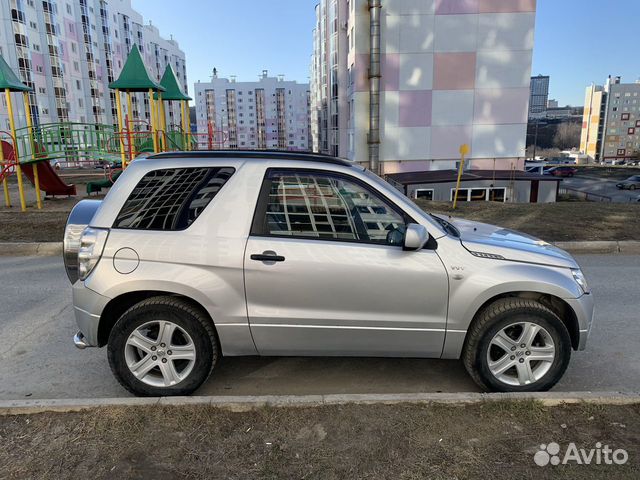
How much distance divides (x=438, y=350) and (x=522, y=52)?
26516mm

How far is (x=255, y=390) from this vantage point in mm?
3498

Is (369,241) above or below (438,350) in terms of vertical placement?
above

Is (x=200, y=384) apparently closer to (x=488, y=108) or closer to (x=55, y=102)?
(x=488, y=108)

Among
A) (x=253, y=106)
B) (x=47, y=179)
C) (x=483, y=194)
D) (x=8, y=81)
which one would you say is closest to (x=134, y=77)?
(x=8, y=81)

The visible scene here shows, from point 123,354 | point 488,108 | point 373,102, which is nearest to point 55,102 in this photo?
point 373,102

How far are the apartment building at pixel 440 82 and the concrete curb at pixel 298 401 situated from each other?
2345 centimetres

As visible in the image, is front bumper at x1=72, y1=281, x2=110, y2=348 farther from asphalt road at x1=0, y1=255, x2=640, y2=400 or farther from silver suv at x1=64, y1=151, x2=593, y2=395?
asphalt road at x1=0, y1=255, x2=640, y2=400

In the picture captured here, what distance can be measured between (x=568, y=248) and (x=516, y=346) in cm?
597

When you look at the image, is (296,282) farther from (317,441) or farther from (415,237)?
(317,441)

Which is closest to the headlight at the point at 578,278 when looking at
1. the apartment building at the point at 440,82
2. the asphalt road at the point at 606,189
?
the apartment building at the point at 440,82

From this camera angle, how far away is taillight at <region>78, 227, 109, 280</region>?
3197mm

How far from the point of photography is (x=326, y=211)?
332cm

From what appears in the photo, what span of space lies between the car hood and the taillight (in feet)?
8.61

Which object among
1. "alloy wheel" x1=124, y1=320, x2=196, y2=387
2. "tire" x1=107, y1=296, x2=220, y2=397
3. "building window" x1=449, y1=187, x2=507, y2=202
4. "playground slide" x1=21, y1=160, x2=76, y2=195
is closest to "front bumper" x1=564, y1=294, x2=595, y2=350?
"tire" x1=107, y1=296, x2=220, y2=397
